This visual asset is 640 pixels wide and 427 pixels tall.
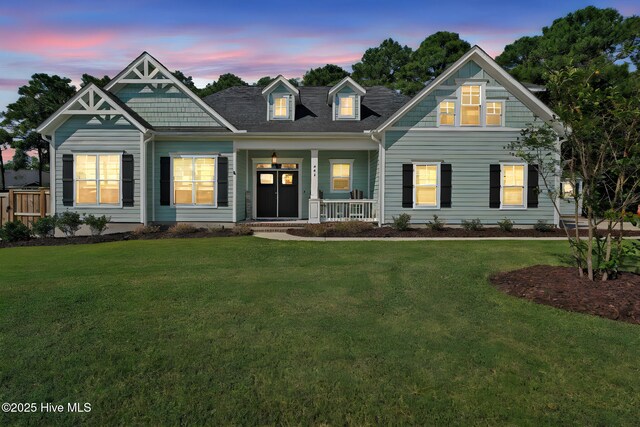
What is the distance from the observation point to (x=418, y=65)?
122 feet

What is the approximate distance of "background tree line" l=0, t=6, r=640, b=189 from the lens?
29.3 m

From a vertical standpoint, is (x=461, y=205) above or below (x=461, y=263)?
above

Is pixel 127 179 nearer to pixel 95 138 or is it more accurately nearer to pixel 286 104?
pixel 95 138

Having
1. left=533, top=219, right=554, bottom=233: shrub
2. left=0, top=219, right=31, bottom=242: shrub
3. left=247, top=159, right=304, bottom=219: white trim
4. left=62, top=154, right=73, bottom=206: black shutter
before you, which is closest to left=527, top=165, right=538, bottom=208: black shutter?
left=533, top=219, right=554, bottom=233: shrub

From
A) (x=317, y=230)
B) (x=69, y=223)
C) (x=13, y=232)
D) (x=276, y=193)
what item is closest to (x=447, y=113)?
(x=317, y=230)

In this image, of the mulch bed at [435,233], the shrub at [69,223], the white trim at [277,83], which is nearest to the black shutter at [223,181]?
the mulch bed at [435,233]

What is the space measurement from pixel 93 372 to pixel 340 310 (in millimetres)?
2843

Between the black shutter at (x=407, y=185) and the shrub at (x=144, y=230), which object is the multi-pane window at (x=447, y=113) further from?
the shrub at (x=144, y=230)

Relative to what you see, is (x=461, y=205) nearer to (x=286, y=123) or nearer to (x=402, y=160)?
(x=402, y=160)

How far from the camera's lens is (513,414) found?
10.0 ft

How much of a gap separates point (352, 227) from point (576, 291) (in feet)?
26.5

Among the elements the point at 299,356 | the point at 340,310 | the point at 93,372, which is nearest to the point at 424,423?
the point at 299,356

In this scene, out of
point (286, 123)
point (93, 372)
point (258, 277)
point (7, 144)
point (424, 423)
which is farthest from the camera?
point (7, 144)

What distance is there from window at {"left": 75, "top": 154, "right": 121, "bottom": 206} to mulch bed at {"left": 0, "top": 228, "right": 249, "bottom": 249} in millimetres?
1952
